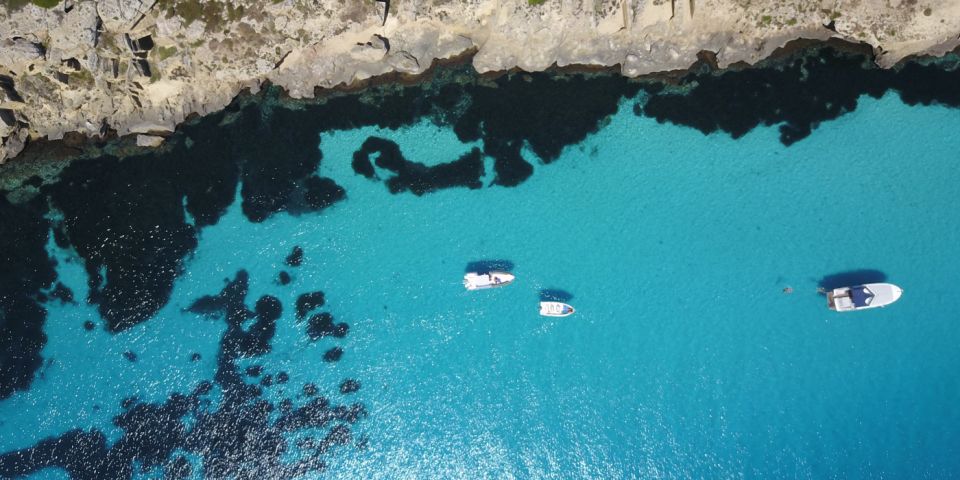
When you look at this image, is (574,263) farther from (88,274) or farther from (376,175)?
(88,274)

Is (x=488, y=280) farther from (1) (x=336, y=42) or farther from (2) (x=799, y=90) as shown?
(2) (x=799, y=90)

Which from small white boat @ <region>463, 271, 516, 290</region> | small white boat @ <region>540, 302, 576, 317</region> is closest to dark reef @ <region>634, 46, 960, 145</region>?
small white boat @ <region>540, 302, 576, 317</region>

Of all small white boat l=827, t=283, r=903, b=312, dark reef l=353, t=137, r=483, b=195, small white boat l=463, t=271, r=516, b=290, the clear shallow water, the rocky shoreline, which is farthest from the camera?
dark reef l=353, t=137, r=483, b=195

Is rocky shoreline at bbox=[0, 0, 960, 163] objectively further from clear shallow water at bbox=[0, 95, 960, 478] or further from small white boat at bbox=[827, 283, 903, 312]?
small white boat at bbox=[827, 283, 903, 312]

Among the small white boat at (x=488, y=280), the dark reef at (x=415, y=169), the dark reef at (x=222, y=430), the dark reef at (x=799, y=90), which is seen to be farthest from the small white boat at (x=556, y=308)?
the dark reef at (x=799, y=90)

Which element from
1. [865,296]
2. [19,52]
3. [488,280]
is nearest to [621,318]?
[488,280]
